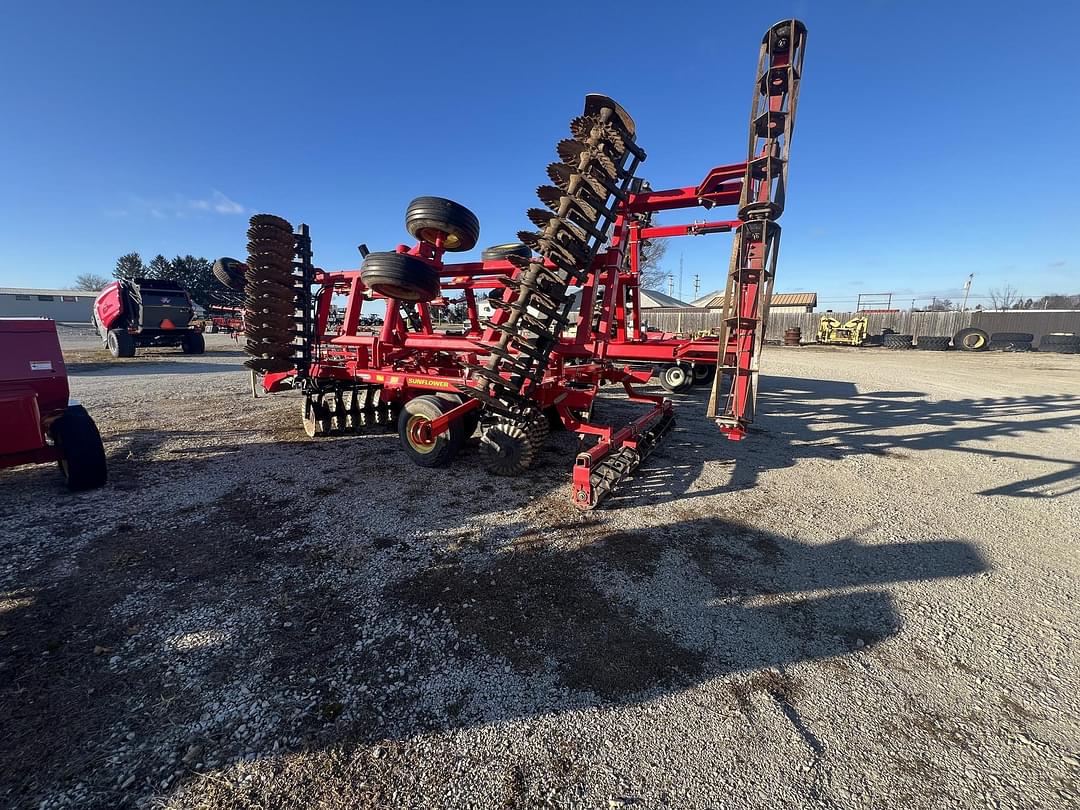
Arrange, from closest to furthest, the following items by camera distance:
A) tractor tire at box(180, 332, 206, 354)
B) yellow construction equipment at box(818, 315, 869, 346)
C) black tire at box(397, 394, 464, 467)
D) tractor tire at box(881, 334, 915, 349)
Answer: black tire at box(397, 394, 464, 467)
tractor tire at box(180, 332, 206, 354)
tractor tire at box(881, 334, 915, 349)
yellow construction equipment at box(818, 315, 869, 346)

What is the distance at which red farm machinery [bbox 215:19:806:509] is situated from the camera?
491 cm

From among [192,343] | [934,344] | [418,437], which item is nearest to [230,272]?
[418,437]

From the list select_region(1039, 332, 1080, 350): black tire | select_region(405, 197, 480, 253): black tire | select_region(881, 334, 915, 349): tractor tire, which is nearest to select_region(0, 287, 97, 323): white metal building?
select_region(405, 197, 480, 253): black tire

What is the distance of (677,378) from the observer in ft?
41.8

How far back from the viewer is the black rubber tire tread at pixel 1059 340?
2702 cm

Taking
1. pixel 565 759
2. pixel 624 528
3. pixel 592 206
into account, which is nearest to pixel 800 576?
pixel 624 528

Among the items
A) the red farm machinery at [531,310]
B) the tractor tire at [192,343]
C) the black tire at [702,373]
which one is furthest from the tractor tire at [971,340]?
the tractor tire at [192,343]

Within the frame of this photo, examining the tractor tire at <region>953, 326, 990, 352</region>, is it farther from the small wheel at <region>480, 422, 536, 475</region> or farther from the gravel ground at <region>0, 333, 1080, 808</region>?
the small wheel at <region>480, 422, 536, 475</region>

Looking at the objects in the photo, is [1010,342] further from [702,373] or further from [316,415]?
[316,415]

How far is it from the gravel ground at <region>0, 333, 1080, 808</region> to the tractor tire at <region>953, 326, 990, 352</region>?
33.2 metres

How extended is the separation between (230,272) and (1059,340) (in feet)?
143

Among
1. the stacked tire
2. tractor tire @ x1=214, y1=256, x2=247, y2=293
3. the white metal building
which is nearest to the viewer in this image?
tractor tire @ x1=214, y1=256, x2=247, y2=293

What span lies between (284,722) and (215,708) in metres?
0.41

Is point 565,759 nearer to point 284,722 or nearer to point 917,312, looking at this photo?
point 284,722
